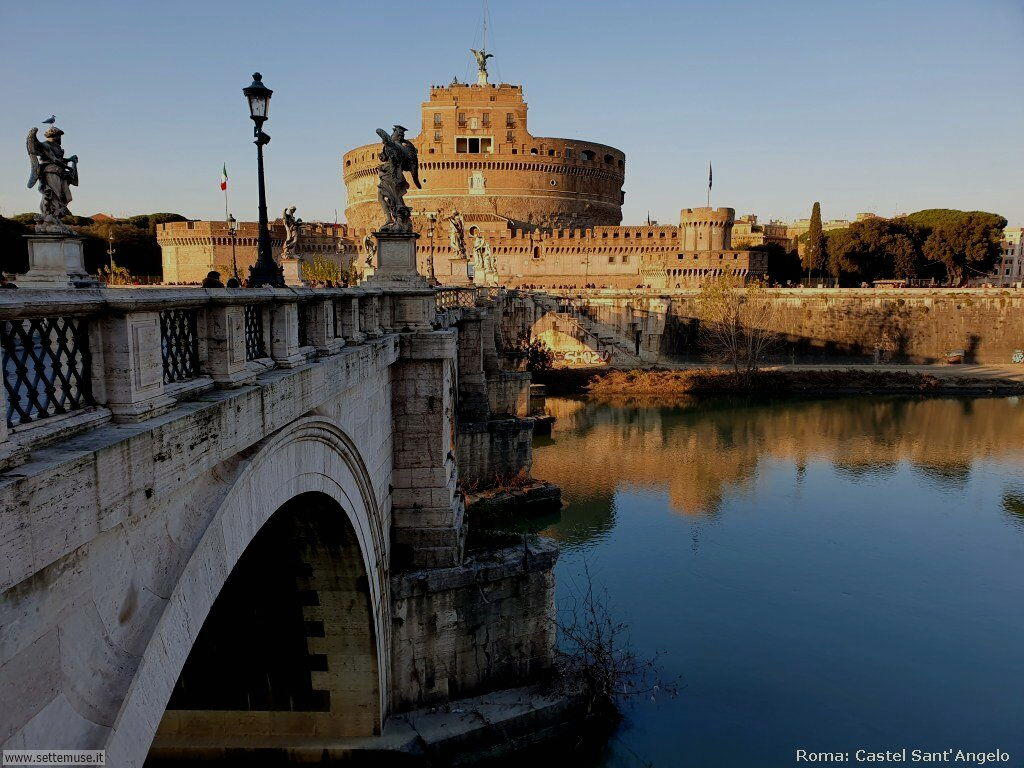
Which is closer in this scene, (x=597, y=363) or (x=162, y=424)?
(x=162, y=424)

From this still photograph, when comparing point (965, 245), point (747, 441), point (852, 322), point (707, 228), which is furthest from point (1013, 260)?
point (747, 441)

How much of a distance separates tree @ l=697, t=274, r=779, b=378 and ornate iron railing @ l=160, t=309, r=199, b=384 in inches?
1335

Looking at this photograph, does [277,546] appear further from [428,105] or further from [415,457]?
[428,105]

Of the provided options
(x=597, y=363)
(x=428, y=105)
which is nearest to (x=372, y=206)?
(x=428, y=105)

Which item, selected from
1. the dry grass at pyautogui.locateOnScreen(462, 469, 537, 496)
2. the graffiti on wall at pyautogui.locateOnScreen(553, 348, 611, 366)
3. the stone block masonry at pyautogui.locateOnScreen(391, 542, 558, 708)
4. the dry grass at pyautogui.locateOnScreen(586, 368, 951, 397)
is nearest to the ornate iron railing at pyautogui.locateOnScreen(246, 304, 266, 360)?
the stone block masonry at pyautogui.locateOnScreen(391, 542, 558, 708)

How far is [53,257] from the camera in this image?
6254mm

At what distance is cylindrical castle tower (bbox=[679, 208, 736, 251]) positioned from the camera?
188 feet

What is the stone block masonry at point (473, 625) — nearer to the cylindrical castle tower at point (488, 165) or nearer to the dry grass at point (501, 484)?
the dry grass at point (501, 484)

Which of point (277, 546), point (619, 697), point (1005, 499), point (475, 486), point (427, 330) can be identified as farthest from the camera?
point (1005, 499)

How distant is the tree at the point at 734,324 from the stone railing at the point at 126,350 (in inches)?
1305

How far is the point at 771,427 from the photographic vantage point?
92.0 ft

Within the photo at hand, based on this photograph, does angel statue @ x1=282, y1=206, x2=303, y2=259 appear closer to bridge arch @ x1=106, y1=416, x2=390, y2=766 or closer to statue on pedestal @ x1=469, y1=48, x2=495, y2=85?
bridge arch @ x1=106, y1=416, x2=390, y2=766

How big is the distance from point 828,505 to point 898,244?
1639 inches

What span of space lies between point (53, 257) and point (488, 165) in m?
63.5
